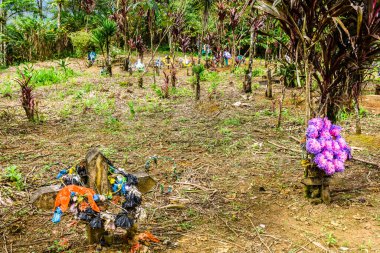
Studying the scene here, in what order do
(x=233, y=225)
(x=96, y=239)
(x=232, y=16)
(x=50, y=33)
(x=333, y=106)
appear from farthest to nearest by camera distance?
(x=50, y=33), (x=232, y=16), (x=333, y=106), (x=233, y=225), (x=96, y=239)

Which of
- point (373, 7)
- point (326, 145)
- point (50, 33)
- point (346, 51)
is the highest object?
point (50, 33)

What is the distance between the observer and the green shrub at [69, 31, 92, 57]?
595 inches

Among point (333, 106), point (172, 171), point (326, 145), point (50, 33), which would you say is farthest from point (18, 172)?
point (50, 33)

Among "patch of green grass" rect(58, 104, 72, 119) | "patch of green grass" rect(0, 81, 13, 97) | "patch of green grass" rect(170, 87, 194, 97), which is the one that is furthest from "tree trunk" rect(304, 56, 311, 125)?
"patch of green grass" rect(0, 81, 13, 97)

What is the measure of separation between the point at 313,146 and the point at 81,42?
47.4 feet

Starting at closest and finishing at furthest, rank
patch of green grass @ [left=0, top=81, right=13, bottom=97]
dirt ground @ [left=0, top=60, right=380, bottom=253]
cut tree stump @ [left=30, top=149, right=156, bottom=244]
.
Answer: cut tree stump @ [left=30, top=149, right=156, bottom=244]
dirt ground @ [left=0, top=60, right=380, bottom=253]
patch of green grass @ [left=0, top=81, right=13, bottom=97]

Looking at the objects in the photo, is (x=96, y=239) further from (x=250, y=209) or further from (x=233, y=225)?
(x=250, y=209)

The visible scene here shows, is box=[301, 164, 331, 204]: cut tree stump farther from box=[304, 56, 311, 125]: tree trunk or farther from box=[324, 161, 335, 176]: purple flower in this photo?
box=[304, 56, 311, 125]: tree trunk

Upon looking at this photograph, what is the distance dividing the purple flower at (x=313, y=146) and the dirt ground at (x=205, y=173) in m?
0.52

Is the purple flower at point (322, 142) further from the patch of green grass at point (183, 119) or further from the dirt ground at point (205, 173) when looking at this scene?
the patch of green grass at point (183, 119)

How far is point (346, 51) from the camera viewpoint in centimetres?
268

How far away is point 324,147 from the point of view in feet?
8.82

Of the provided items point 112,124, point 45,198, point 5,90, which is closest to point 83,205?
point 45,198

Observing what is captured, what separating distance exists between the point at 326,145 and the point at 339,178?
0.93 metres
